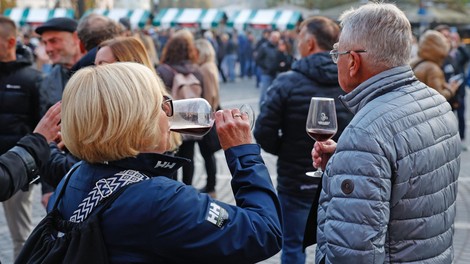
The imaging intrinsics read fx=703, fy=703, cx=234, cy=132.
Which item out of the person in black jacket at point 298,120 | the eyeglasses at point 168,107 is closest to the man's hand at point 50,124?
the eyeglasses at point 168,107

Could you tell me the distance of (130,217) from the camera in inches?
82.0

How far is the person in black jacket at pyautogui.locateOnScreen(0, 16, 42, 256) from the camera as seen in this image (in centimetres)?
525

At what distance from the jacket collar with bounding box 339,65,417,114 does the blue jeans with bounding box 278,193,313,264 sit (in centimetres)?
206

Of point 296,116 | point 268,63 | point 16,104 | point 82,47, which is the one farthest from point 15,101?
point 268,63

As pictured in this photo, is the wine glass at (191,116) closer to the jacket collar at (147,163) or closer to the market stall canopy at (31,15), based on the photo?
the jacket collar at (147,163)

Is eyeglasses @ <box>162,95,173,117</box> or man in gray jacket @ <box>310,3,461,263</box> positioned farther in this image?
man in gray jacket @ <box>310,3,461,263</box>

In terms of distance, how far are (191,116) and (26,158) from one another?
960 millimetres

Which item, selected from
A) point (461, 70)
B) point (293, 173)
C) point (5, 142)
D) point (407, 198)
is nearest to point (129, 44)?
point (293, 173)

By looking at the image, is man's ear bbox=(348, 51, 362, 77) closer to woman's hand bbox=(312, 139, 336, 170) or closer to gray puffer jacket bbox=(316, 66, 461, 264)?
gray puffer jacket bbox=(316, 66, 461, 264)

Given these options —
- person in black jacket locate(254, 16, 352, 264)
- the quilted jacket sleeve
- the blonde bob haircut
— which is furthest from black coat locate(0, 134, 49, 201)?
person in black jacket locate(254, 16, 352, 264)

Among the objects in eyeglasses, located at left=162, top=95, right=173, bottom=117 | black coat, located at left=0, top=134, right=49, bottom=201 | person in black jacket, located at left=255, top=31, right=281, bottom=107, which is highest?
eyeglasses, located at left=162, top=95, right=173, bottom=117

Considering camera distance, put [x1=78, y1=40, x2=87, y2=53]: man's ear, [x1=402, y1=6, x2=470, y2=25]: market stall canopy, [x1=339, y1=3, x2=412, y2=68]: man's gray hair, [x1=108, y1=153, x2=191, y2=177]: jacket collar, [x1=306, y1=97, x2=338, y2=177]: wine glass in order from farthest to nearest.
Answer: [x1=402, y1=6, x2=470, y2=25]: market stall canopy < [x1=78, y1=40, x2=87, y2=53]: man's ear < [x1=306, y1=97, x2=338, y2=177]: wine glass < [x1=339, y1=3, x2=412, y2=68]: man's gray hair < [x1=108, y1=153, x2=191, y2=177]: jacket collar

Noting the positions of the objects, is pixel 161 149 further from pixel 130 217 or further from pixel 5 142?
pixel 5 142

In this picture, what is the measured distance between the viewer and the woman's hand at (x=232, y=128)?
93.4 inches
